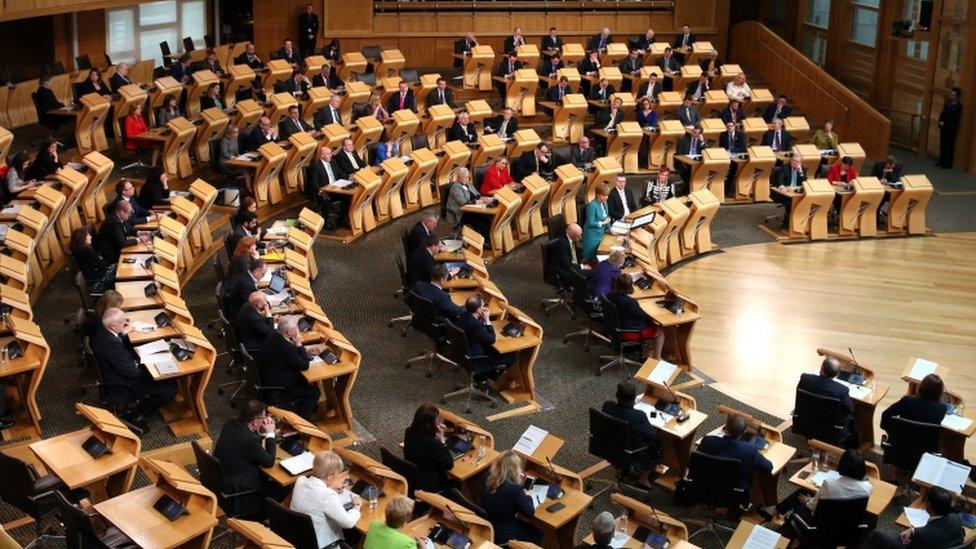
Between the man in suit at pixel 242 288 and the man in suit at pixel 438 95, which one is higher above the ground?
the man in suit at pixel 438 95

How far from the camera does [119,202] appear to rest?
1337 cm

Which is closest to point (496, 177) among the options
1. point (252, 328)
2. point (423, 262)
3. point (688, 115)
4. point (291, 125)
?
point (291, 125)

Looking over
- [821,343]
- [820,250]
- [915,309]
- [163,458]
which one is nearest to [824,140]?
[820,250]

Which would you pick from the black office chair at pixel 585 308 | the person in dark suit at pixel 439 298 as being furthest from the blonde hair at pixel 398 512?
the black office chair at pixel 585 308

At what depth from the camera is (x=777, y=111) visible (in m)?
20.2

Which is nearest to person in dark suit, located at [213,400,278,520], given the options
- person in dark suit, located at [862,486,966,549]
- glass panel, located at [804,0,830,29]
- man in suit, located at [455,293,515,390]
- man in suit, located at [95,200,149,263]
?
man in suit, located at [455,293,515,390]

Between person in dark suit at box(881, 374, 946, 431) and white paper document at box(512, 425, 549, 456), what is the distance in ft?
10.2

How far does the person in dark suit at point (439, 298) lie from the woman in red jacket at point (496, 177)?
420 centimetres

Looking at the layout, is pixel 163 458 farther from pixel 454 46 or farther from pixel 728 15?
pixel 728 15

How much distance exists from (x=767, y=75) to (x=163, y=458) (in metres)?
17.7

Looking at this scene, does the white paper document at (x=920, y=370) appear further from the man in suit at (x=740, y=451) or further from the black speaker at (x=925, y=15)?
the black speaker at (x=925, y=15)

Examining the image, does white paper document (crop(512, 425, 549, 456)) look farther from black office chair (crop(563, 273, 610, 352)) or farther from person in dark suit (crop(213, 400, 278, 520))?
black office chair (crop(563, 273, 610, 352))

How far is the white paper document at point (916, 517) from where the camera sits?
8.91 metres

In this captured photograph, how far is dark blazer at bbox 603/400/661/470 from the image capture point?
32.0 feet
